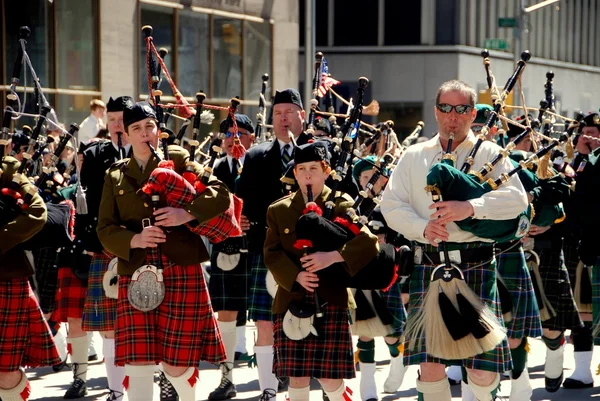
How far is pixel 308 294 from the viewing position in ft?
18.5

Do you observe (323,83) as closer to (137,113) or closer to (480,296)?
(137,113)

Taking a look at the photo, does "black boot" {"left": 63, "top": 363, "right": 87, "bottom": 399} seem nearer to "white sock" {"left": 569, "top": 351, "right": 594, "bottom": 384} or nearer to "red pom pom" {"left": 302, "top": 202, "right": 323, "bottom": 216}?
"red pom pom" {"left": 302, "top": 202, "right": 323, "bottom": 216}

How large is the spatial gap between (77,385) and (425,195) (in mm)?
3025

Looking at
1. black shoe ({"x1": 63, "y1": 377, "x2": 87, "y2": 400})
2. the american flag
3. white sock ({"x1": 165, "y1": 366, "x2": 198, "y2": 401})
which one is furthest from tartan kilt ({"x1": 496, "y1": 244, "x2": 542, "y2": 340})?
black shoe ({"x1": 63, "y1": 377, "x2": 87, "y2": 400})

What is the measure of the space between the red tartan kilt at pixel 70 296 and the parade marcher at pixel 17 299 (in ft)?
4.83

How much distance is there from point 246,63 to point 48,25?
5388 millimetres

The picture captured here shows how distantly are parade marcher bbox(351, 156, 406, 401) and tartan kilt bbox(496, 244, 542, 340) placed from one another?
0.65m

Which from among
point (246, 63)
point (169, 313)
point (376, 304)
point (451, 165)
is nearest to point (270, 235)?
point (169, 313)

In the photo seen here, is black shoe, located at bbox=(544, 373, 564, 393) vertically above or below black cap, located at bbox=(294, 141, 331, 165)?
below

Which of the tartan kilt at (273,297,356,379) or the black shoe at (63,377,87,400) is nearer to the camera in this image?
the tartan kilt at (273,297,356,379)

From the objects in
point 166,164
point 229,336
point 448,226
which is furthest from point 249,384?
point 448,226

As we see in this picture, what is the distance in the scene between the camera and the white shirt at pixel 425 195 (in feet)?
17.2

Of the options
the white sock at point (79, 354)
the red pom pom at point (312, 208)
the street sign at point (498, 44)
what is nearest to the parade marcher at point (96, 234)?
the white sock at point (79, 354)

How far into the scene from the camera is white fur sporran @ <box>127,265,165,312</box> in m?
5.67
